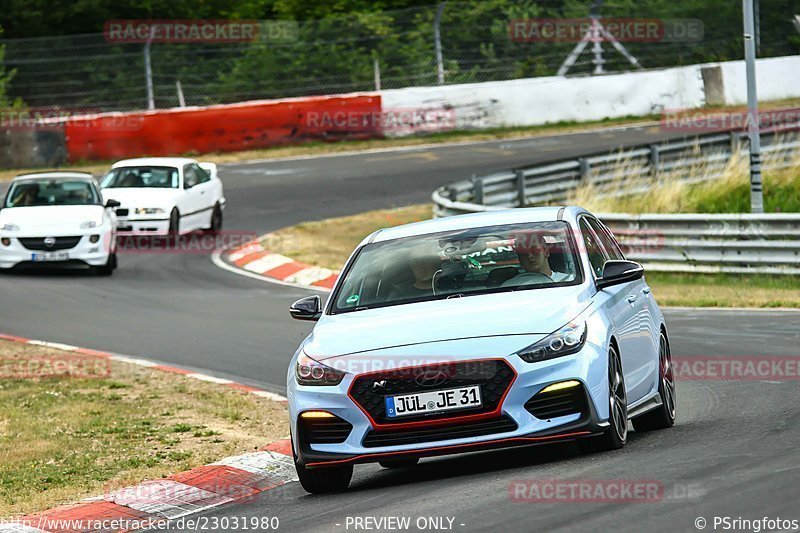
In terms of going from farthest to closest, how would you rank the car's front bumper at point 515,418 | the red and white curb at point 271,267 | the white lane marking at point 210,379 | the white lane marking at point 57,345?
1. the red and white curb at point 271,267
2. the white lane marking at point 57,345
3. the white lane marking at point 210,379
4. the car's front bumper at point 515,418

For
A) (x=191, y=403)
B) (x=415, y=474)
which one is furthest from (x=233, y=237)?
(x=415, y=474)

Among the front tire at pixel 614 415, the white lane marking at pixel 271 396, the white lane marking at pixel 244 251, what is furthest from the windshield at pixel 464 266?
the white lane marking at pixel 244 251

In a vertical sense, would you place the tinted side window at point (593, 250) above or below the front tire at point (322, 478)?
above

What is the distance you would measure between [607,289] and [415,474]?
159cm

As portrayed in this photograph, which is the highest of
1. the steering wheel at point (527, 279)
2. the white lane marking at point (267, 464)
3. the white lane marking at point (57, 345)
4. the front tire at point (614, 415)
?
the steering wheel at point (527, 279)

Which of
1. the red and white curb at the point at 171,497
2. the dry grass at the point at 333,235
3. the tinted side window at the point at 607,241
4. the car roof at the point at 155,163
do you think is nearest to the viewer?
the red and white curb at the point at 171,497

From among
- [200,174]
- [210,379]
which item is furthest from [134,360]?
[200,174]

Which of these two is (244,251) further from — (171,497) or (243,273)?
(171,497)

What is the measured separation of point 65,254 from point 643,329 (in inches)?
564

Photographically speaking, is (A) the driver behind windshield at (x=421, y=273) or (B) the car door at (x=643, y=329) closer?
(A) the driver behind windshield at (x=421, y=273)

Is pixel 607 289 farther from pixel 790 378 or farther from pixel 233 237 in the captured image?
pixel 233 237

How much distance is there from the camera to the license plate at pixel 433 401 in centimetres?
796

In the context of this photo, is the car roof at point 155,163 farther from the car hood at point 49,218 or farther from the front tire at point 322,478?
the front tire at point 322,478

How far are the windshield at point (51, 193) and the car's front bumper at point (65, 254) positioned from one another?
2.98 feet
